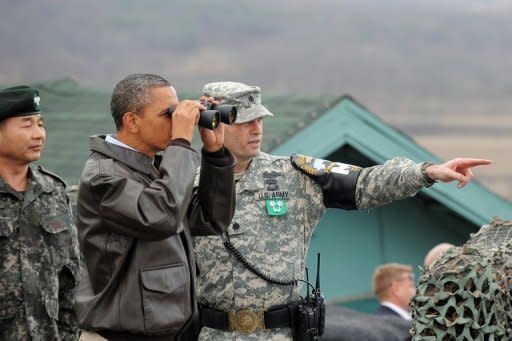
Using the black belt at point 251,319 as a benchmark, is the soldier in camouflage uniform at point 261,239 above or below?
above

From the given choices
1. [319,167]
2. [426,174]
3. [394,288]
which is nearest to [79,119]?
[394,288]

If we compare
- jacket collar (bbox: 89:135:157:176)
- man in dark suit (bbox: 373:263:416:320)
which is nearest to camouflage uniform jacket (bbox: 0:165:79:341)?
jacket collar (bbox: 89:135:157:176)

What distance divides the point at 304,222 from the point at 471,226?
3913mm

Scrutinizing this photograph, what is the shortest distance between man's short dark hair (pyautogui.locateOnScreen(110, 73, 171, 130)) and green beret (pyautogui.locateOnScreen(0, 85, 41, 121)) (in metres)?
0.73

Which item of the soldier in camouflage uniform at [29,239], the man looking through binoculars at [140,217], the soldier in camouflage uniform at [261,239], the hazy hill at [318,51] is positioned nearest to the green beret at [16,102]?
the soldier in camouflage uniform at [29,239]

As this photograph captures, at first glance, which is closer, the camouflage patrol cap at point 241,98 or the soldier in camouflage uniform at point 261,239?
the soldier in camouflage uniform at point 261,239

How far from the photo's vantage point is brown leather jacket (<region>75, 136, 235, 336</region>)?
20.5 ft

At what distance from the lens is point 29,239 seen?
7102mm

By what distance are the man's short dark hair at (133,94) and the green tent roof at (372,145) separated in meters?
3.90

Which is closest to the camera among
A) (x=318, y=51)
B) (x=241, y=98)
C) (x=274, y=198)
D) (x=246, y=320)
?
(x=246, y=320)

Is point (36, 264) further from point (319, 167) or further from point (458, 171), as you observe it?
point (458, 171)

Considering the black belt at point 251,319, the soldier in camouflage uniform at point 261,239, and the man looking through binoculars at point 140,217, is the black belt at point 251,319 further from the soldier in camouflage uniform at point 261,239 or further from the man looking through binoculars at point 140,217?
the man looking through binoculars at point 140,217

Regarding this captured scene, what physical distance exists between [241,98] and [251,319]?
3.54 ft

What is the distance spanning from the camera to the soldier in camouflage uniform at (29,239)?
277 inches
